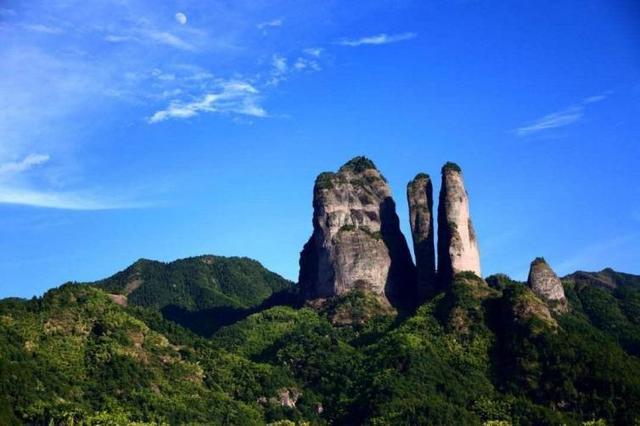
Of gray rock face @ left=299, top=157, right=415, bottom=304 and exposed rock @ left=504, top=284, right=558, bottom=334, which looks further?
gray rock face @ left=299, top=157, right=415, bottom=304

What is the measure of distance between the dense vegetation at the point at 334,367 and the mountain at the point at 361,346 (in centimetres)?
26

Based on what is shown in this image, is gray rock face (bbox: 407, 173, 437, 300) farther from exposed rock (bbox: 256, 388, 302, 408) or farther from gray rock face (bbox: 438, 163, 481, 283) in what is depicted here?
exposed rock (bbox: 256, 388, 302, 408)

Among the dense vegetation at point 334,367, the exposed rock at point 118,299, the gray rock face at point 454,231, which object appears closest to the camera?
the dense vegetation at point 334,367

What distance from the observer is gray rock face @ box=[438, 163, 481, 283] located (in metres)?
169

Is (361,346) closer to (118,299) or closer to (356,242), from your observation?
(356,242)

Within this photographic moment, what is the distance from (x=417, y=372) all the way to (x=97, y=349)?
4419 cm

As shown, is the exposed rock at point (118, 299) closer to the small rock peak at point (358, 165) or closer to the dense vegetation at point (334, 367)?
the dense vegetation at point (334, 367)

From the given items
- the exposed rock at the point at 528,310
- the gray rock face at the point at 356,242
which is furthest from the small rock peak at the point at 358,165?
the exposed rock at the point at 528,310

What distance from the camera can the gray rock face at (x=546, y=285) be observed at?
17012 centimetres

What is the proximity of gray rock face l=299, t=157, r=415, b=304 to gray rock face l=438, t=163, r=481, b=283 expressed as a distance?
35.0 feet

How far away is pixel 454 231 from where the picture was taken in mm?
170250

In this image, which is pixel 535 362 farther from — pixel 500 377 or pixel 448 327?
pixel 448 327

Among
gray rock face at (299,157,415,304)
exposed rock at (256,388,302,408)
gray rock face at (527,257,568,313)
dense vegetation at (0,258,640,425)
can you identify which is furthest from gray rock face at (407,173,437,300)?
exposed rock at (256,388,302,408)

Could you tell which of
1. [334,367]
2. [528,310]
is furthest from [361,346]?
[528,310]
